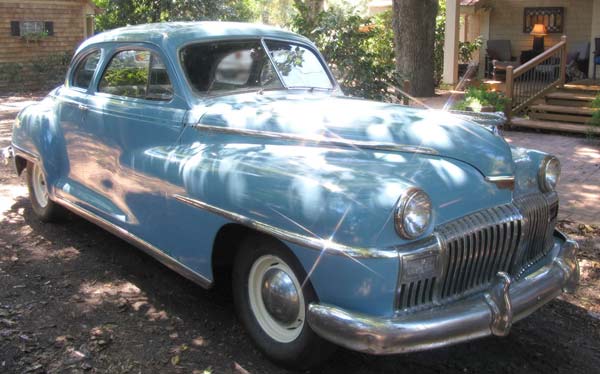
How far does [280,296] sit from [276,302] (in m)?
0.06

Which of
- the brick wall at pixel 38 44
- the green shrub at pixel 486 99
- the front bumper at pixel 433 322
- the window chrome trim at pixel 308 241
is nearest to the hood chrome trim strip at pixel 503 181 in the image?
the front bumper at pixel 433 322

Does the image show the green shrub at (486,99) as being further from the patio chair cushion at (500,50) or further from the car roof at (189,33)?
the car roof at (189,33)

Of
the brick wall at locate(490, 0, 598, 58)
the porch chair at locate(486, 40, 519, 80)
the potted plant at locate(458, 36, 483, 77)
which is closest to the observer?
the brick wall at locate(490, 0, 598, 58)

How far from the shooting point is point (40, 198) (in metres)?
6.32

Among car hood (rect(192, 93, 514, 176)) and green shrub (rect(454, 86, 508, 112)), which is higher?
car hood (rect(192, 93, 514, 176))

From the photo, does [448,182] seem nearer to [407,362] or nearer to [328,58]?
[407,362]

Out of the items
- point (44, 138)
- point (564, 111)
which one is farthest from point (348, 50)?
point (564, 111)

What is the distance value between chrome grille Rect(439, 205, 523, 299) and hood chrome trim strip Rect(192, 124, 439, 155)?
0.49 m

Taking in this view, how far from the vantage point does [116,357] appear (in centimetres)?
369

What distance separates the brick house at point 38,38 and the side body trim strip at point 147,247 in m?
16.4

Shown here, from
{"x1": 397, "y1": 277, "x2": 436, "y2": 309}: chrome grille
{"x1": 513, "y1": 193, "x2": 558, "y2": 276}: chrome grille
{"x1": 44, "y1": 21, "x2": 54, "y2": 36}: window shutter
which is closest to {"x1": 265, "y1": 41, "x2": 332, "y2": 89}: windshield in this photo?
{"x1": 513, "y1": 193, "x2": 558, "y2": 276}: chrome grille

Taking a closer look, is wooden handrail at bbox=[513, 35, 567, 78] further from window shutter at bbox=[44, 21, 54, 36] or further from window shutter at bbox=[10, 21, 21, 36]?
window shutter at bbox=[44, 21, 54, 36]

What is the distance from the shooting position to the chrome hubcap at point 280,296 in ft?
11.2

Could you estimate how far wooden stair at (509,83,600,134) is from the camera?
36.1 feet
